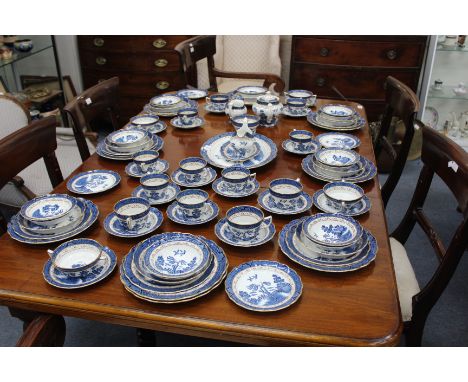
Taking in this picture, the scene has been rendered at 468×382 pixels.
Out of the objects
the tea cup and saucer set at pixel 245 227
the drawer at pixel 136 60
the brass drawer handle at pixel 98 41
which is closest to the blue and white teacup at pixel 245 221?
the tea cup and saucer set at pixel 245 227

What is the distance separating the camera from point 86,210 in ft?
4.23

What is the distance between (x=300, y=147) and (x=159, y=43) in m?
2.18

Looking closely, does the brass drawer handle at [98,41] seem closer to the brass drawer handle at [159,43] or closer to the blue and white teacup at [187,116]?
the brass drawer handle at [159,43]

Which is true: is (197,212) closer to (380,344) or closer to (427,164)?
(380,344)

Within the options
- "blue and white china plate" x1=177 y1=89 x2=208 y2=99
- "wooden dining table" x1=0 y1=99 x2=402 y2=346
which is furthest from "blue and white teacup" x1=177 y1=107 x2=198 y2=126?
"wooden dining table" x1=0 y1=99 x2=402 y2=346

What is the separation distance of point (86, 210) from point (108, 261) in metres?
0.26

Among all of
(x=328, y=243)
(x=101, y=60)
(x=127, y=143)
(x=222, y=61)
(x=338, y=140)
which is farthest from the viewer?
(x=222, y=61)

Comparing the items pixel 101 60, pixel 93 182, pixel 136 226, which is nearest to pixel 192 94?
pixel 93 182

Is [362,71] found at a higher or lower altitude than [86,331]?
higher

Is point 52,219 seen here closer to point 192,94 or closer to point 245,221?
point 245,221

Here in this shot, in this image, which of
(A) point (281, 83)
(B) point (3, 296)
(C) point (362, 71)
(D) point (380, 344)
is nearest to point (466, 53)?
(C) point (362, 71)

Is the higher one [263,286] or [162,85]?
[263,286]

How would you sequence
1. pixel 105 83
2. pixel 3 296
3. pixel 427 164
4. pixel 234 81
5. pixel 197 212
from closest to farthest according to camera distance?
pixel 3 296 → pixel 197 212 → pixel 427 164 → pixel 105 83 → pixel 234 81

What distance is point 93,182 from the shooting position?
1.45 metres
